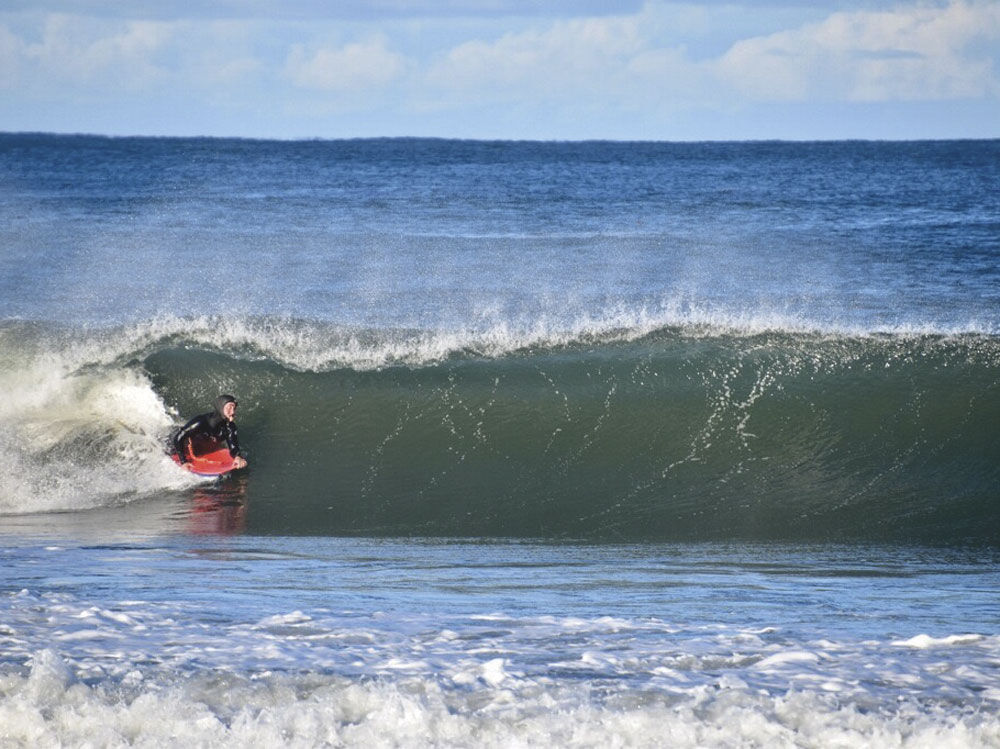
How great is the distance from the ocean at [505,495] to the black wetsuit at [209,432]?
0.27 meters

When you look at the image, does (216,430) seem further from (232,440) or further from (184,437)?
(184,437)

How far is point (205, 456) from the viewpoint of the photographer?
9.99 meters

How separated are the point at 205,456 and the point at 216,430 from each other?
24cm

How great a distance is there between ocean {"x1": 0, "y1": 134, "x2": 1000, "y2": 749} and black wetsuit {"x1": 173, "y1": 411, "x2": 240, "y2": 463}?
0.27 meters

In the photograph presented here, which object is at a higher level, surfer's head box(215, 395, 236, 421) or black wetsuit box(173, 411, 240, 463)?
surfer's head box(215, 395, 236, 421)

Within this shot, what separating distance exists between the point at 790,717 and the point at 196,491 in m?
6.50

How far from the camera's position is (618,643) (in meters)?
5.39

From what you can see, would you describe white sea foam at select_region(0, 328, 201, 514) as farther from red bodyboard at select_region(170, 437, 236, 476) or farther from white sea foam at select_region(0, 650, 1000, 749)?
white sea foam at select_region(0, 650, 1000, 749)

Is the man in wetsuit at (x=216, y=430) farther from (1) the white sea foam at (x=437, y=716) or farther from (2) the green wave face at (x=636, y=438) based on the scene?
(1) the white sea foam at (x=437, y=716)

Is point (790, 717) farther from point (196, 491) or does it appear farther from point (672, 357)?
point (672, 357)

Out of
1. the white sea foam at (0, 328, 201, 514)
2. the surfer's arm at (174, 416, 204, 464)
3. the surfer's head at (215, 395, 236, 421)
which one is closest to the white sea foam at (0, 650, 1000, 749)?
the white sea foam at (0, 328, 201, 514)

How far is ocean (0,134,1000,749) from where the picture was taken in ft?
15.4

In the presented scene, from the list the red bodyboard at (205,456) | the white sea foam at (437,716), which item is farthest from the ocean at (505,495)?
the red bodyboard at (205,456)

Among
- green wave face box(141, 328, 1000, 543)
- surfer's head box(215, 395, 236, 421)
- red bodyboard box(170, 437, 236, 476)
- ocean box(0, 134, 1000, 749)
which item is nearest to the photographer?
ocean box(0, 134, 1000, 749)
